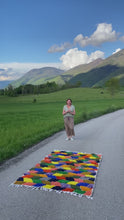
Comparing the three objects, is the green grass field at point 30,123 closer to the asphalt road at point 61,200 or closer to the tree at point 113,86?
the asphalt road at point 61,200

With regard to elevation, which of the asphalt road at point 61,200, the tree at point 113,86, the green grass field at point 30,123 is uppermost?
the tree at point 113,86

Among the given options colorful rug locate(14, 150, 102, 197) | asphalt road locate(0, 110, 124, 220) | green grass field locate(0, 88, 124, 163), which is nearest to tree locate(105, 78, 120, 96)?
green grass field locate(0, 88, 124, 163)

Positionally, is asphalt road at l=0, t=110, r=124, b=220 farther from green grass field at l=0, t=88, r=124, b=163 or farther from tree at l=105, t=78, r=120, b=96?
tree at l=105, t=78, r=120, b=96

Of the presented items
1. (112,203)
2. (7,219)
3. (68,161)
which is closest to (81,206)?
(112,203)

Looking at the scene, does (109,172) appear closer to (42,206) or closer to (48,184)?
(48,184)

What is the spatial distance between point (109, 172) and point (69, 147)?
3.46 m

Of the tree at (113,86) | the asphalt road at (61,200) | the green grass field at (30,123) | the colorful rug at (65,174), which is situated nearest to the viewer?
the asphalt road at (61,200)

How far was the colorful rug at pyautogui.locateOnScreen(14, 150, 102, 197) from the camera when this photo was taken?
4.81 m

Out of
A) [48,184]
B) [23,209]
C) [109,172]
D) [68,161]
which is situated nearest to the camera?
[23,209]

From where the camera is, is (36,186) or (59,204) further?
(36,186)

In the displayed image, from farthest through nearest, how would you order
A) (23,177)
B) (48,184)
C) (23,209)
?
(23,177) → (48,184) → (23,209)

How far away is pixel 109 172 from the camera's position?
5.88 metres

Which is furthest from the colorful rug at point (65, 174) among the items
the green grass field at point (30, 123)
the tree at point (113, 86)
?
the tree at point (113, 86)

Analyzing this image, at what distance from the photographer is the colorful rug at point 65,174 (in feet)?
15.8
